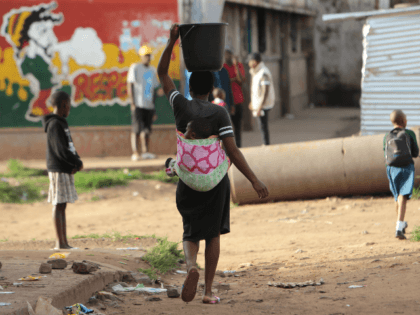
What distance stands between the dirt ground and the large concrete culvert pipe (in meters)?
0.17

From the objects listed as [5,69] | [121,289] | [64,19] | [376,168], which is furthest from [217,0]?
[121,289]

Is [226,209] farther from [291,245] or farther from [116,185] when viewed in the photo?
[116,185]

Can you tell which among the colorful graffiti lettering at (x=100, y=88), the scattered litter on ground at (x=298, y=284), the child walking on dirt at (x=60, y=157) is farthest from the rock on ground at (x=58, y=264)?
the colorful graffiti lettering at (x=100, y=88)

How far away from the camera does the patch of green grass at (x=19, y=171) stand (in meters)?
10.1

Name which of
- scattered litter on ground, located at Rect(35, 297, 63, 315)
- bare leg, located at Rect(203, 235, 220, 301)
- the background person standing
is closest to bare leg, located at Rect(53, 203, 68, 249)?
bare leg, located at Rect(203, 235, 220, 301)

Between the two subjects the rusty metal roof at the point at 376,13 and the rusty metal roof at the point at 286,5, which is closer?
the rusty metal roof at the point at 376,13

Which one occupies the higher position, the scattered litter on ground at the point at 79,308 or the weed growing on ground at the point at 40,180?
the scattered litter on ground at the point at 79,308

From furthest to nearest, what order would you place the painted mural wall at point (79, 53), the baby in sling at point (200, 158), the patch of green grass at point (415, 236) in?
the painted mural wall at point (79, 53), the patch of green grass at point (415, 236), the baby in sling at point (200, 158)

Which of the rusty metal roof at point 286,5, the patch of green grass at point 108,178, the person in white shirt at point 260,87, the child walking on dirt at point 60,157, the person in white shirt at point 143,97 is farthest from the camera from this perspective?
the rusty metal roof at point 286,5

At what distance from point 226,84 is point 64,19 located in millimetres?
4048

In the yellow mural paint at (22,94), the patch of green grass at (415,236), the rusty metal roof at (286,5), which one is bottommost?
the patch of green grass at (415,236)

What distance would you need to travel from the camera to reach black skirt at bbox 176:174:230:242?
151 inches

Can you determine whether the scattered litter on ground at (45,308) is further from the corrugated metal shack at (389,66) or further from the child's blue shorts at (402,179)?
the corrugated metal shack at (389,66)

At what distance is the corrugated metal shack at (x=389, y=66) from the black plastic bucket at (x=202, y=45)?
713 centimetres
